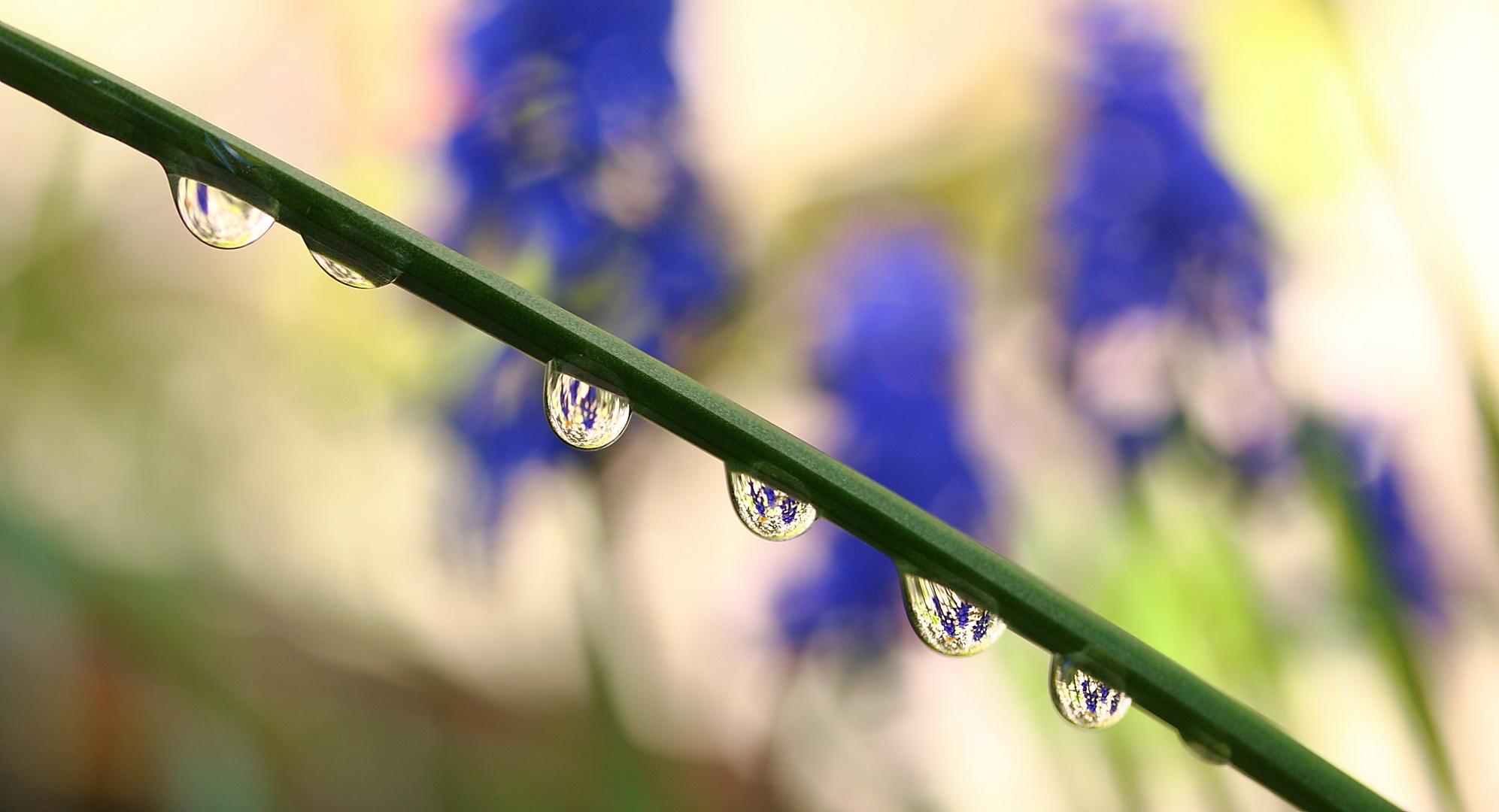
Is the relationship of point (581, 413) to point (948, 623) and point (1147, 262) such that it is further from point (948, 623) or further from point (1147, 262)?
point (1147, 262)

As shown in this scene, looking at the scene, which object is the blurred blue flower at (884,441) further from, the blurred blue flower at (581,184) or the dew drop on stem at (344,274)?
the dew drop on stem at (344,274)

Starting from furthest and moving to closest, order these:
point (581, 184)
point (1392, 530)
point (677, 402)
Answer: point (1392, 530) < point (581, 184) < point (677, 402)

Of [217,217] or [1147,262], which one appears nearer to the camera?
[217,217]

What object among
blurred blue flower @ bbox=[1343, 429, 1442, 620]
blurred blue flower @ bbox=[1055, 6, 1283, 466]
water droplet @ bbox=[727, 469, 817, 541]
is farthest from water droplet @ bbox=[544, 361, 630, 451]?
blurred blue flower @ bbox=[1343, 429, 1442, 620]

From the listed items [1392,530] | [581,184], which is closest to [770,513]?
[581,184]

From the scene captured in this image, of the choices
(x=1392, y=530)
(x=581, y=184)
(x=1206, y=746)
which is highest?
(x=581, y=184)

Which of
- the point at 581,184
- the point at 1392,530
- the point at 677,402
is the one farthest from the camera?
the point at 1392,530

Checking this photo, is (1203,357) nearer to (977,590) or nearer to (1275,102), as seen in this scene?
(1275,102)

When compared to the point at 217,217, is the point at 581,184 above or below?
above

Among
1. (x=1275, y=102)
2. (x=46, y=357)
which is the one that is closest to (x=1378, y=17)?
(x=1275, y=102)
